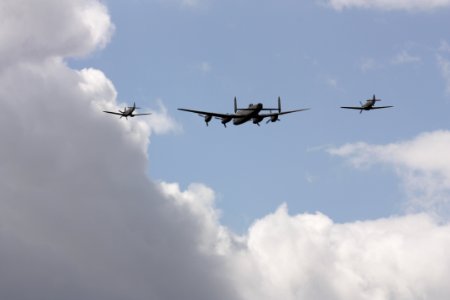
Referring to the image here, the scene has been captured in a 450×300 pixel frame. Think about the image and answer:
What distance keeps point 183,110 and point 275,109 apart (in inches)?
942

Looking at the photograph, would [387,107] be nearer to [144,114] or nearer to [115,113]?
[144,114]

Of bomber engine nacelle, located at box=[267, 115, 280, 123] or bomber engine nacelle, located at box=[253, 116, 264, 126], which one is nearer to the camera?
bomber engine nacelle, located at box=[253, 116, 264, 126]

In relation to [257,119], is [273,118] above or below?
above

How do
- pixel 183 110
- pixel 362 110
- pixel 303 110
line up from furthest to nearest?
pixel 362 110 < pixel 303 110 < pixel 183 110

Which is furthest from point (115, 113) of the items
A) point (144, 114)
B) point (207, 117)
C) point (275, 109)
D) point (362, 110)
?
point (362, 110)

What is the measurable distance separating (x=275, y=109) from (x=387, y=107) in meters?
27.0

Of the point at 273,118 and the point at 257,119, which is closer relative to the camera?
the point at 257,119

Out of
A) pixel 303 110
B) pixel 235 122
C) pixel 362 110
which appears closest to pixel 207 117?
pixel 235 122

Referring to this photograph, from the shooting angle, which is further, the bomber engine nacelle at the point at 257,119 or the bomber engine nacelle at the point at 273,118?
the bomber engine nacelle at the point at 273,118

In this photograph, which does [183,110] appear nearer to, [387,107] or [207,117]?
[207,117]

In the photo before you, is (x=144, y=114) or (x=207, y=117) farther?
(x=144, y=114)

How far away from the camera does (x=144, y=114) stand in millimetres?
185875

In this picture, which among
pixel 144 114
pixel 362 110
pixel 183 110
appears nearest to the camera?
pixel 183 110

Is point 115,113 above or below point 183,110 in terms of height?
above
